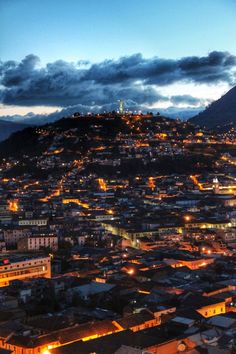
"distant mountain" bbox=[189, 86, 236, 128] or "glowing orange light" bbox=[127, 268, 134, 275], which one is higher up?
"distant mountain" bbox=[189, 86, 236, 128]

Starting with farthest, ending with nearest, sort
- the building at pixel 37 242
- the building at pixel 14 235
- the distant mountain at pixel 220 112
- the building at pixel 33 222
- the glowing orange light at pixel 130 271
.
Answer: the distant mountain at pixel 220 112
the building at pixel 33 222
the building at pixel 14 235
the building at pixel 37 242
the glowing orange light at pixel 130 271

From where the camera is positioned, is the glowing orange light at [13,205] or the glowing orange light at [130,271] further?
the glowing orange light at [13,205]

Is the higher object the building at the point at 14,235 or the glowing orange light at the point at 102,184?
the glowing orange light at the point at 102,184

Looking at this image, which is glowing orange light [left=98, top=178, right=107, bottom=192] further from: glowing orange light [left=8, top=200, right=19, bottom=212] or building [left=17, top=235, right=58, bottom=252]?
building [left=17, top=235, right=58, bottom=252]

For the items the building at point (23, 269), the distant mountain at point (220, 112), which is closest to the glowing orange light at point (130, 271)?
the building at point (23, 269)

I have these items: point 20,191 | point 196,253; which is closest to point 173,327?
point 196,253

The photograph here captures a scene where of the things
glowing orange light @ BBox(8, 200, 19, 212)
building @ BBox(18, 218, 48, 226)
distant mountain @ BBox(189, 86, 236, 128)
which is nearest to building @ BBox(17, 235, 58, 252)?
building @ BBox(18, 218, 48, 226)

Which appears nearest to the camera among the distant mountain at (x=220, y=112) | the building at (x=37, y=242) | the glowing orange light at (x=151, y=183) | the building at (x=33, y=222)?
the building at (x=37, y=242)

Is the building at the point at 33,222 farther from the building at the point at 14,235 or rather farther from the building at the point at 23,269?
the building at the point at 23,269

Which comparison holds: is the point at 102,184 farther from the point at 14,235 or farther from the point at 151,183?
the point at 14,235
